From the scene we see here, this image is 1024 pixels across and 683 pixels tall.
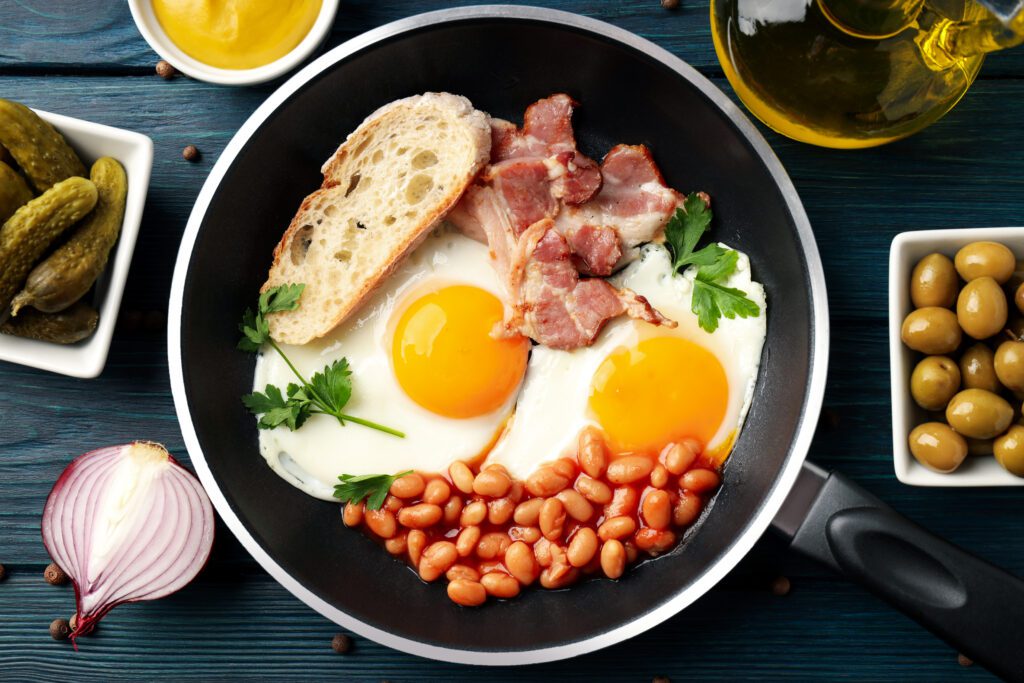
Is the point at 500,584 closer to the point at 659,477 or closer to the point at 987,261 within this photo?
the point at 659,477

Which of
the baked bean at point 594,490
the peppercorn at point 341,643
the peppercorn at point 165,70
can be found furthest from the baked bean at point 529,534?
the peppercorn at point 165,70

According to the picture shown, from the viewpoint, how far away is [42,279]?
5.33 ft

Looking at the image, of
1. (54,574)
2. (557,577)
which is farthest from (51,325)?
(557,577)

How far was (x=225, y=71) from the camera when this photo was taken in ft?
5.82

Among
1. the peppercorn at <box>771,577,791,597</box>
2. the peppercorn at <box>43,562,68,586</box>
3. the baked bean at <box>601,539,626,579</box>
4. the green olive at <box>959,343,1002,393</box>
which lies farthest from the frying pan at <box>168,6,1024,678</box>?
the peppercorn at <box>43,562,68,586</box>

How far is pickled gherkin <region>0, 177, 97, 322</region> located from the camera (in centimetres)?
161

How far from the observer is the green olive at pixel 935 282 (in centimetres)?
165

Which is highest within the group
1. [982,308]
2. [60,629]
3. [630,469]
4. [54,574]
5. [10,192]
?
[10,192]

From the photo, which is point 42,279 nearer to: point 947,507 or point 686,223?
point 686,223

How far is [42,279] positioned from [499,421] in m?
0.99

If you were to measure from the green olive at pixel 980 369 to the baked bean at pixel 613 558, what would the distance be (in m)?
0.81

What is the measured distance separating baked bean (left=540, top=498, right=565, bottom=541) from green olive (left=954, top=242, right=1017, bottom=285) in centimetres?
97

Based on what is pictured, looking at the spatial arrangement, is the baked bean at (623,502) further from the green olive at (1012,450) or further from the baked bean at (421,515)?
the green olive at (1012,450)

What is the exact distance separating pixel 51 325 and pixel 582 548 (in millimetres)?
1203
